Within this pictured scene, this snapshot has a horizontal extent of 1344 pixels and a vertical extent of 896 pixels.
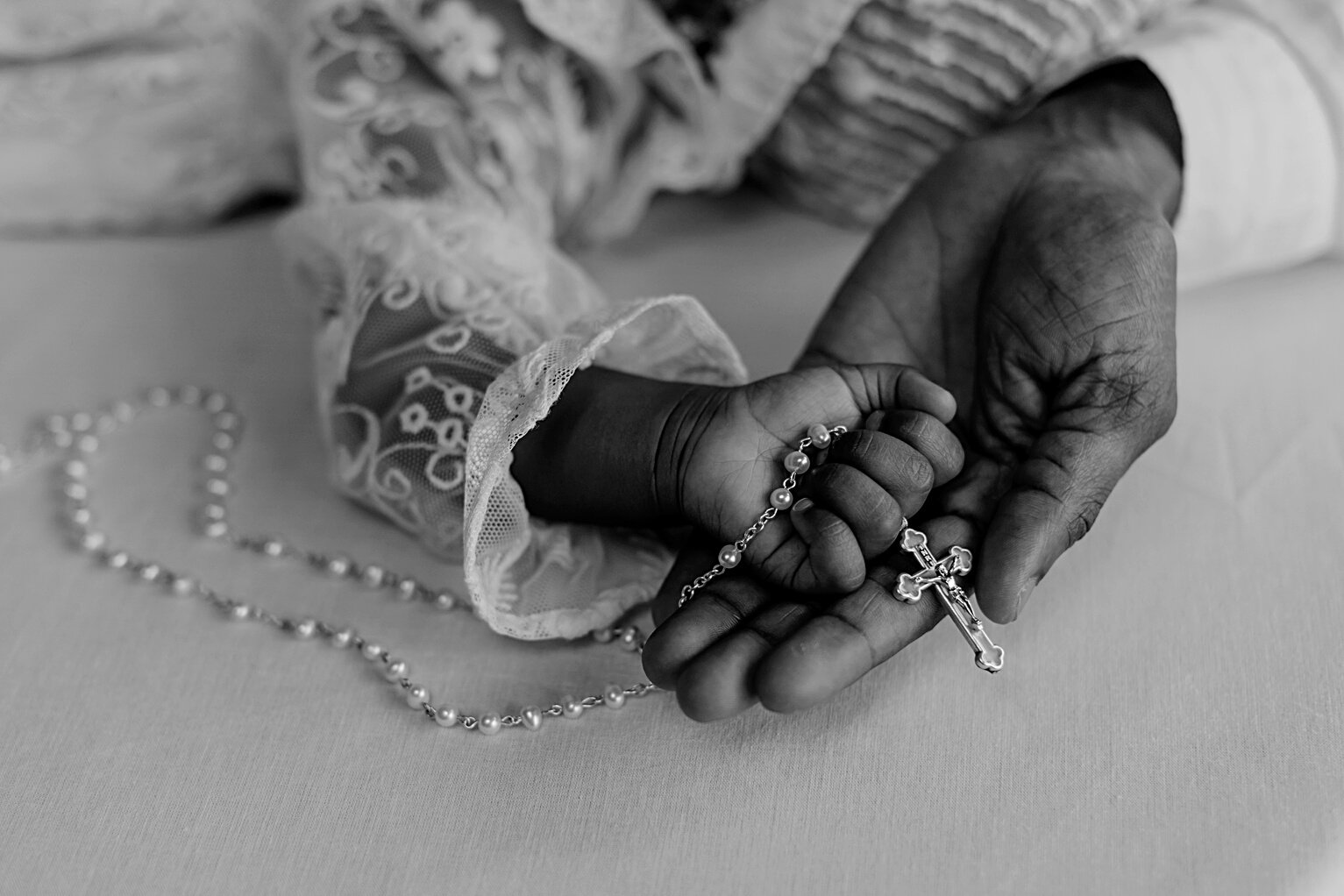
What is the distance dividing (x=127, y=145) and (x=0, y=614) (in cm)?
46

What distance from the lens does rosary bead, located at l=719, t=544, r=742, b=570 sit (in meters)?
0.58

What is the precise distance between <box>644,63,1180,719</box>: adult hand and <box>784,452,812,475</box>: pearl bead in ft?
0.21

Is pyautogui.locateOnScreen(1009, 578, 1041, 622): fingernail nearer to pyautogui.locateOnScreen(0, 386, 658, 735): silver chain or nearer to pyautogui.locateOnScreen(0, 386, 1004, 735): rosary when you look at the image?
pyautogui.locateOnScreen(0, 386, 1004, 735): rosary

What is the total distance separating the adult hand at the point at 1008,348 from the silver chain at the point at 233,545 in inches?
3.2

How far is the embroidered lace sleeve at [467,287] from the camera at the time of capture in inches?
24.7

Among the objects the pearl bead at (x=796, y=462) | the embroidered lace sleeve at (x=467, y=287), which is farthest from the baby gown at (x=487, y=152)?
the pearl bead at (x=796, y=462)

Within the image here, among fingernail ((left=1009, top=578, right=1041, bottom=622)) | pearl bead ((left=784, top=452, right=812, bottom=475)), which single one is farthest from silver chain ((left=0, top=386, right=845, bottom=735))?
fingernail ((left=1009, top=578, right=1041, bottom=622))

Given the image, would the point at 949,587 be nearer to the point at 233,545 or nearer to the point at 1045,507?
the point at 1045,507

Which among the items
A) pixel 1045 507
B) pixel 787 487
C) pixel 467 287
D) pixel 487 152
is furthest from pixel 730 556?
pixel 487 152

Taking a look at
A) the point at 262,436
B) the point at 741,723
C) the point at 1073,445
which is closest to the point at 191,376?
the point at 262,436

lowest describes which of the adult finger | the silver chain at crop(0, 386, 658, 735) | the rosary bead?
the silver chain at crop(0, 386, 658, 735)

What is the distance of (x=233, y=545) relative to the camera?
2.40ft

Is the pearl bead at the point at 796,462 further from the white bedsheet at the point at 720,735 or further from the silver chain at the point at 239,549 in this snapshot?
the white bedsheet at the point at 720,735

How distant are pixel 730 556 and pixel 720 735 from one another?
9cm
